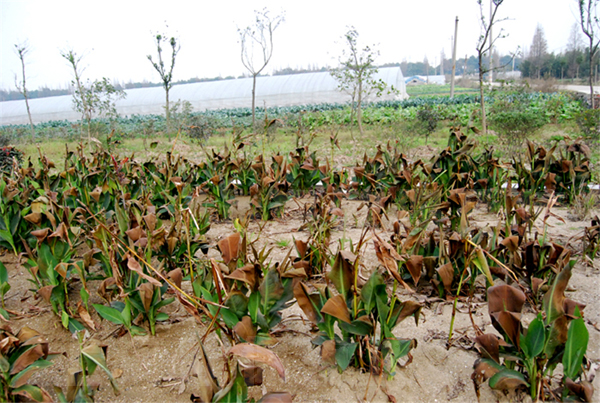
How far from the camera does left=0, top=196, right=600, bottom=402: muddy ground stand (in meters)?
1.84

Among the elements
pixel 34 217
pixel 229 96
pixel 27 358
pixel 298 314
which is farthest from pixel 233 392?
pixel 229 96

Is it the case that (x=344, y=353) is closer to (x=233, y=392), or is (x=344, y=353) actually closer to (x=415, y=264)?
(x=233, y=392)

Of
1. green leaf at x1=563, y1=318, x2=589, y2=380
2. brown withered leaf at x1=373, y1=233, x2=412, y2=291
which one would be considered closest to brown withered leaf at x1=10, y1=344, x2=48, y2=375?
brown withered leaf at x1=373, y1=233, x2=412, y2=291

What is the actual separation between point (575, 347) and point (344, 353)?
88cm

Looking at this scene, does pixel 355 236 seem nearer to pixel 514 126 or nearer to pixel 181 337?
pixel 181 337

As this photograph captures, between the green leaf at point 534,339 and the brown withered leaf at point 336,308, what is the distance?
703 mm

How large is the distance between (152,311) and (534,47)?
58878 mm

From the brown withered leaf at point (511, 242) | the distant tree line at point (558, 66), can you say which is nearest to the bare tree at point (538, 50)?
the distant tree line at point (558, 66)

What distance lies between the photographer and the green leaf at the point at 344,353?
5.76 feet

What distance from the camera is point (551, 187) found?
4273 mm

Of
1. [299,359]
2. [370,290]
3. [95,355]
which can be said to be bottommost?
[299,359]

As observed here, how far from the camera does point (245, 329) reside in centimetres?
184

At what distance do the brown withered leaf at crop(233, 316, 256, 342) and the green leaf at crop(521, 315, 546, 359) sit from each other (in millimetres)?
1119

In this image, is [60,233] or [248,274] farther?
[60,233]
